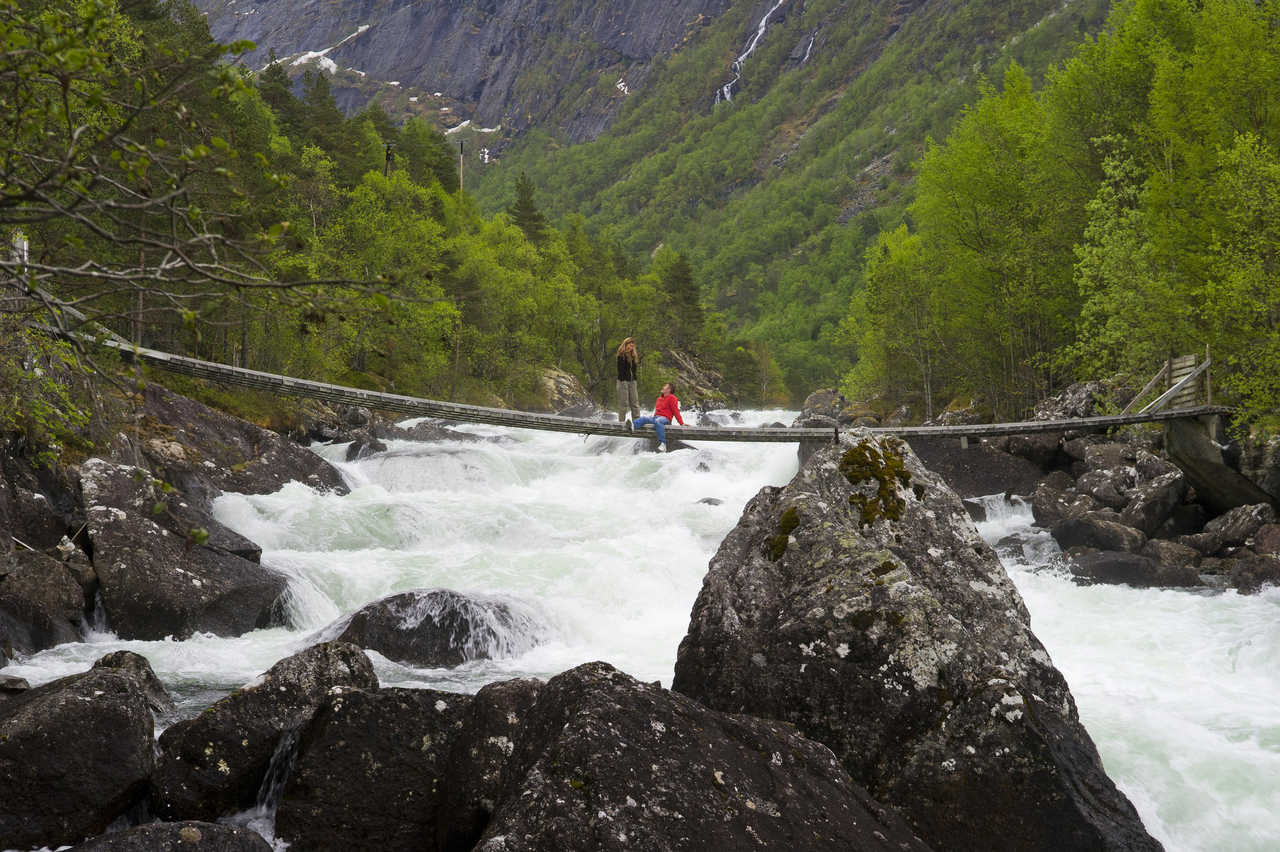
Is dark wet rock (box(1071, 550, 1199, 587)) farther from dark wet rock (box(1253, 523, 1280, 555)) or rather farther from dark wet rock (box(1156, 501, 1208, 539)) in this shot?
dark wet rock (box(1156, 501, 1208, 539))

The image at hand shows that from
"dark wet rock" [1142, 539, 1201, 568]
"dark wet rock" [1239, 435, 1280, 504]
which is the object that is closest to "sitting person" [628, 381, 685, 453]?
"dark wet rock" [1142, 539, 1201, 568]

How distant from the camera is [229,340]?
2627 centimetres

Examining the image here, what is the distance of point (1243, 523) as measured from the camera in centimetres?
1540

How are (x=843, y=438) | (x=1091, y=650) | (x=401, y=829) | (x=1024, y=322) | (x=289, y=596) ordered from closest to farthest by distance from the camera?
(x=401, y=829) < (x=843, y=438) < (x=1091, y=650) < (x=289, y=596) < (x=1024, y=322)

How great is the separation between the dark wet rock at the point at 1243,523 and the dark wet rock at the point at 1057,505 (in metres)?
2.25

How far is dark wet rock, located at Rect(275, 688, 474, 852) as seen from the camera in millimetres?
5156

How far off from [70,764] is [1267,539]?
16309 mm

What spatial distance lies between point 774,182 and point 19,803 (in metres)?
158

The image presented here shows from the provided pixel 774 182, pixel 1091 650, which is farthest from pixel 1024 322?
pixel 774 182

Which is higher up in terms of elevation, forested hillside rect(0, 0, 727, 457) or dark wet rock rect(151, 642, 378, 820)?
forested hillside rect(0, 0, 727, 457)

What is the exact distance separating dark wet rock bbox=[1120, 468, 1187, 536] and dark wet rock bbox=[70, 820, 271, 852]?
1616cm

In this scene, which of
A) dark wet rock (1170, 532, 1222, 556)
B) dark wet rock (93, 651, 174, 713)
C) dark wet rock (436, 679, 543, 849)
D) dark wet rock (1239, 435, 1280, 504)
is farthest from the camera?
dark wet rock (1239, 435, 1280, 504)

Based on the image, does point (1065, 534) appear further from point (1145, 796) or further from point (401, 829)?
point (401, 829)

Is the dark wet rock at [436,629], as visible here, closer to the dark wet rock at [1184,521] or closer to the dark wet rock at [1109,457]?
the dark wet rock at [1184,521]
